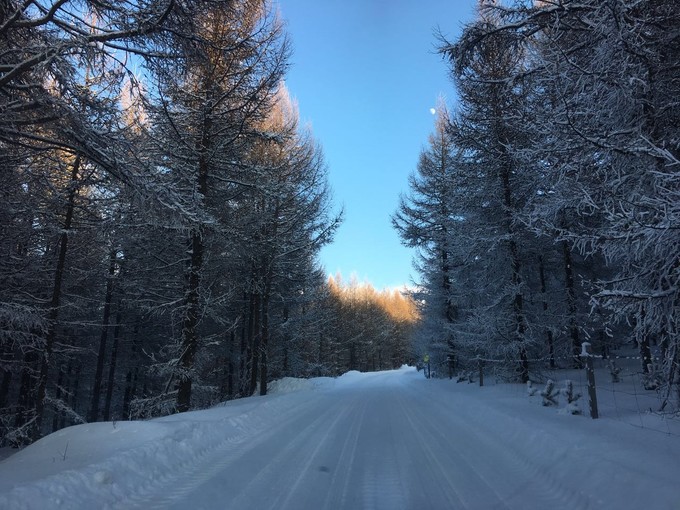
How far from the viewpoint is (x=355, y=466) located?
5.55 meters

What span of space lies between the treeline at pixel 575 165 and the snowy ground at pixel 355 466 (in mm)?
1972

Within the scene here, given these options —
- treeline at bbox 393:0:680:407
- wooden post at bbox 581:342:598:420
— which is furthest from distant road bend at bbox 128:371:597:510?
treeline at bbox 393:0:680:407

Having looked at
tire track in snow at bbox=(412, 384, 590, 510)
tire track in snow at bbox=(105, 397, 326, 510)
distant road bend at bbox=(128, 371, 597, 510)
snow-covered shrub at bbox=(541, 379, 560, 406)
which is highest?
snow-covered shrub at bbox=(541, 379, 560, 406)

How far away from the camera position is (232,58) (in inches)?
432

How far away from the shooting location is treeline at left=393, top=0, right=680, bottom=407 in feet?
18.8

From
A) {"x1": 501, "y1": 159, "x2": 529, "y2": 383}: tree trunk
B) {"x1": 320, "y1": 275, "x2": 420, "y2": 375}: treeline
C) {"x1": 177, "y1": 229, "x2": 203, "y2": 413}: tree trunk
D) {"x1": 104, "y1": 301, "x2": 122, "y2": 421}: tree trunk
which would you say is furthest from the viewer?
{"x1": 320, "y1": 275, "x2": 420, "y2": 375}: treeline

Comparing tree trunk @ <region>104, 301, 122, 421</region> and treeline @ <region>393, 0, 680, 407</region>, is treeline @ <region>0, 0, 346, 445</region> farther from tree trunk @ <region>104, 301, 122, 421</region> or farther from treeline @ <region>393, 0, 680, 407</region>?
treeline @ <region>393, 0, 680, 407</region>

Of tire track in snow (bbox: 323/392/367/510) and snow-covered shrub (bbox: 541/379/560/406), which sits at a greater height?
snow-covered shrub (bbox: 541/379/560/406)

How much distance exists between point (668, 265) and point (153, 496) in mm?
7035

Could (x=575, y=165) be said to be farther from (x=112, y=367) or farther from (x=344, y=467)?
(x=112, y=367)

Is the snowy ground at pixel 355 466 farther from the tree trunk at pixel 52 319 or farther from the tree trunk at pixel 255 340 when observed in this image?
the tree trunk at pixel 255 340

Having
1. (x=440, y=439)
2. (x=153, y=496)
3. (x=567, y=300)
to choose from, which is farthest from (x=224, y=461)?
(x=567, y=300)

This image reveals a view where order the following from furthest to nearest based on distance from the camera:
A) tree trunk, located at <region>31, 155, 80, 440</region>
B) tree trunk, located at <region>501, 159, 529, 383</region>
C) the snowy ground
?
tree trunk, located at <region>501, 159, 529, 383</region> → tree trunk, located at <region>31, 155, 80, 440</region> → the snowy ground

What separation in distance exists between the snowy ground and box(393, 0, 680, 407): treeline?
1.97 meters
